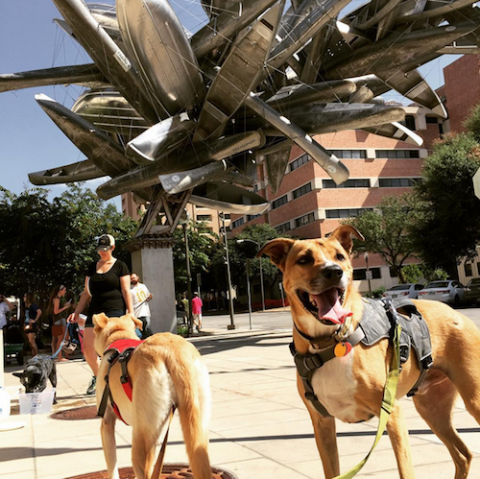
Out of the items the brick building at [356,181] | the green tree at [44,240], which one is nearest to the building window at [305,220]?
the brick building at [356,181]

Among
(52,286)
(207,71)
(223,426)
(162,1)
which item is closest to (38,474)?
(223,426)

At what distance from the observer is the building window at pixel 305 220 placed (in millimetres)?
59719

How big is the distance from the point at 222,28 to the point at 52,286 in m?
16.2

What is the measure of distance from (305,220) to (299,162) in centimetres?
727

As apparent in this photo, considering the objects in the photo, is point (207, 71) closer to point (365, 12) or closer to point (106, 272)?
point (365, 12)

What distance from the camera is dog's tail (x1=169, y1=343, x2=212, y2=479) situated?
2.69m

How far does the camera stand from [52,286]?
25.5 metres

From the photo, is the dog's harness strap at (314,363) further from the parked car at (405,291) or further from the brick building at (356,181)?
the brick building at (356,181)

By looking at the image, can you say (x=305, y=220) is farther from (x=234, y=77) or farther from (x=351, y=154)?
(x=234, y=77)

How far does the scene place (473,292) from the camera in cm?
2783

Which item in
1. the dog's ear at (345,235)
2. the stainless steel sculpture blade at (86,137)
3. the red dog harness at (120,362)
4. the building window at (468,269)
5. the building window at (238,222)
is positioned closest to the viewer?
the dog's ear at (345,235)

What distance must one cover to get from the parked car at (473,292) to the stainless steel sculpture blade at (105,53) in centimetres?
2035

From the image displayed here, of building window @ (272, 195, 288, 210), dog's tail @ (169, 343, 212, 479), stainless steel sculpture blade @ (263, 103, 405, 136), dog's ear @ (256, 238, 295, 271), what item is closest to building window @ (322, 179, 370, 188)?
building window @ (272, 195, 288, 210)

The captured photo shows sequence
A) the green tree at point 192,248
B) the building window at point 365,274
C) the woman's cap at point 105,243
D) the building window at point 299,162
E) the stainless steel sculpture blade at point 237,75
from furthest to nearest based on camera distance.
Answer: the building window at point 299,162, the building window at point 365,274, the green tree at point 192,248, the stainless steel sculpture blade at point 237,75, the woman's cap at point 105,243
